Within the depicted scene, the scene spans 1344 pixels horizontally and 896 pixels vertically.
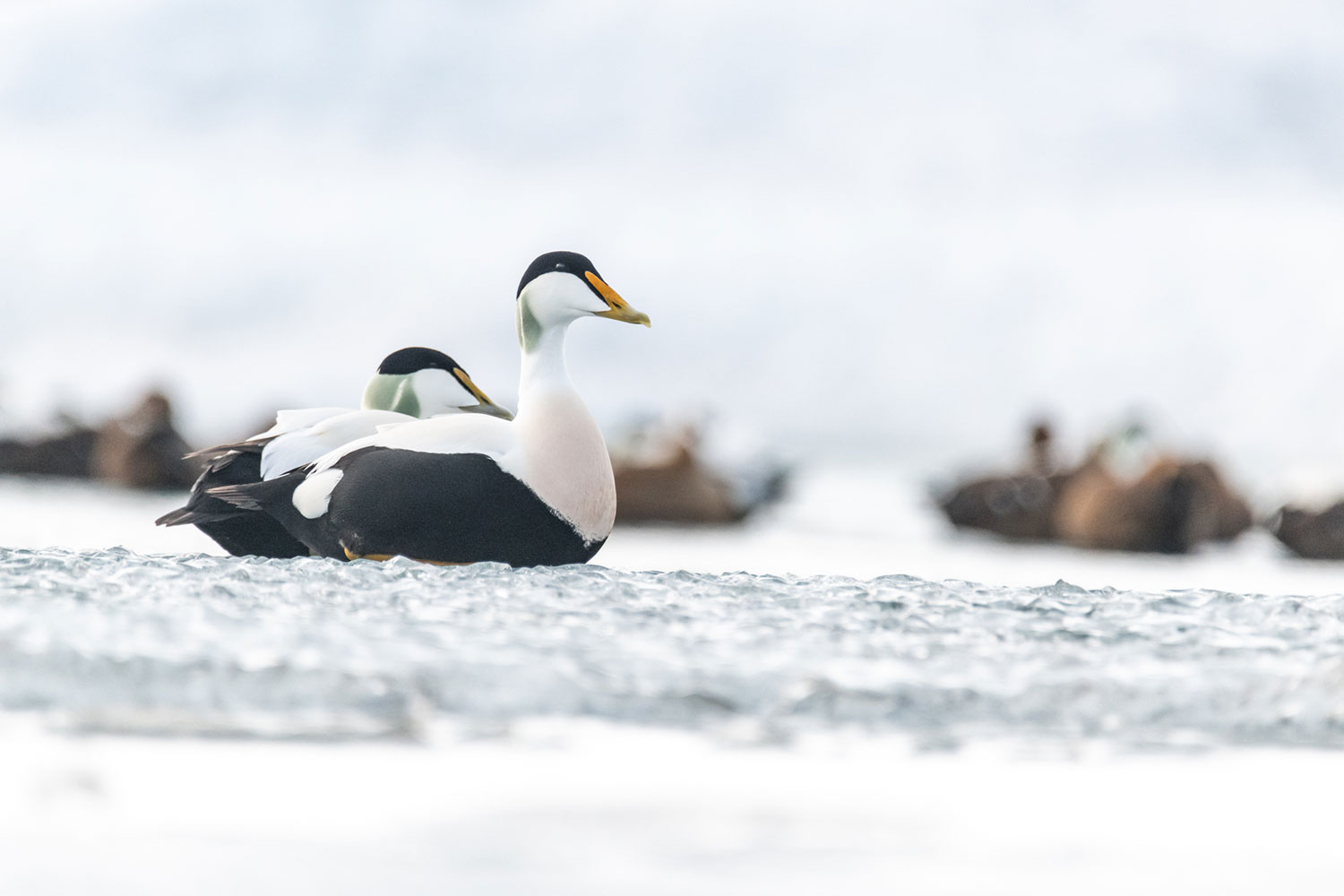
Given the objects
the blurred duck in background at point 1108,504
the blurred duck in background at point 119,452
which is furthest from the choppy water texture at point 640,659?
the blurred duck in background at point 119,452

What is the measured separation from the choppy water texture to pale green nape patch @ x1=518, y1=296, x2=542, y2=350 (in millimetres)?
720

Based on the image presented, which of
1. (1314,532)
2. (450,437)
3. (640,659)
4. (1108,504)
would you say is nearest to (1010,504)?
(1108,504)

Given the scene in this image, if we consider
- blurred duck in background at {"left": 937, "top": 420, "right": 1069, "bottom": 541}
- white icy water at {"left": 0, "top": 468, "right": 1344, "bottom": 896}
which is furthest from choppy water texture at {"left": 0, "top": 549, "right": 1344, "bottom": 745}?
blurred duck in background at {"left": 937, "top": 420, "right": 1069, "bottom": 541}

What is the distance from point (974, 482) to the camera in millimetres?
11945

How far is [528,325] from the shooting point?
11.9 feet

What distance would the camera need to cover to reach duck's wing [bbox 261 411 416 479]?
3662 mm

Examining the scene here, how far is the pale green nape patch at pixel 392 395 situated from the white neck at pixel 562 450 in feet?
1.52

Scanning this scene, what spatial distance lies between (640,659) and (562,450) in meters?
1.03

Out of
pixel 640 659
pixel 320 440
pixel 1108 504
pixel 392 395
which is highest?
pixel 392 395

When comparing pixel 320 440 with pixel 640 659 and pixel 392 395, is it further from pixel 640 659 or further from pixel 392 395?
pixel 640 659

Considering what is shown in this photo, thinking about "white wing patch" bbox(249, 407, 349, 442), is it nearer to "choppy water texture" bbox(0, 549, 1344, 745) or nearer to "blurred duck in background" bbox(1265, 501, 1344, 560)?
"choppy water texture" bbox(0, 549, 1344, 745)

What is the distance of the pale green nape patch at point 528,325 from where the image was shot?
142 inches

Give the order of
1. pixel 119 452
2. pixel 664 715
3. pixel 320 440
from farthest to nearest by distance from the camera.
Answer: pixel 119 452, pixel 320 440, pixel 664 715

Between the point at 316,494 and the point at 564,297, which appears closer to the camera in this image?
the point at 316,494
